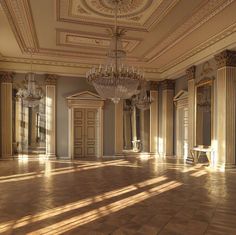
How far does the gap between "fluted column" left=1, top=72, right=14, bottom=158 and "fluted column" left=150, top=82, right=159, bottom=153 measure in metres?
6.18

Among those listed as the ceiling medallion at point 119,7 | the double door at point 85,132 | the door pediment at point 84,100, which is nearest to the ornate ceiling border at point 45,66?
the door pediment at point 84,100

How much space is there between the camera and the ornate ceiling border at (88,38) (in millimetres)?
8430

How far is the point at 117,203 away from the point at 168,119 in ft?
26.7

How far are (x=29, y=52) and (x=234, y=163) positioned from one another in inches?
318

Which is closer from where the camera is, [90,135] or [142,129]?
[90,135]

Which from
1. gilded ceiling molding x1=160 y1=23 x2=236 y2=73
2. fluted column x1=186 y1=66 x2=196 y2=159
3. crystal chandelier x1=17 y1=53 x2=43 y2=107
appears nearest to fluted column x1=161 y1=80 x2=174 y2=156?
gilded ceiling molding x1=160 y1=23 x2=236 y2=73

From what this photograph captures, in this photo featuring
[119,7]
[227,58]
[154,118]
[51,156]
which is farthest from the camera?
[154,118]

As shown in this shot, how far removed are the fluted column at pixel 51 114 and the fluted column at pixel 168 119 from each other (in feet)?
16.0

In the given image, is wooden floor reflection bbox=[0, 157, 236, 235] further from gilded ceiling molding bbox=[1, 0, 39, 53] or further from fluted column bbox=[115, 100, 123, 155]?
fluted column bbox=[115, 100, 123, 155]

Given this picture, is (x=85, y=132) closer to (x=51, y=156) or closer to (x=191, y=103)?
(x=51, y=156)

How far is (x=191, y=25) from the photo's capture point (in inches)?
298

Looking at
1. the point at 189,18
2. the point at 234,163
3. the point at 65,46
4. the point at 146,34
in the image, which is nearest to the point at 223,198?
the point at 234,163

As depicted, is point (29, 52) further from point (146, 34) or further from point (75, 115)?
point (146, 34)

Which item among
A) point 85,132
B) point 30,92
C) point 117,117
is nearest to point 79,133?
point 85,132
